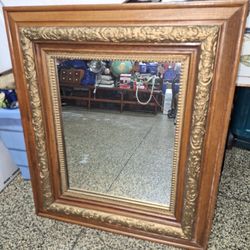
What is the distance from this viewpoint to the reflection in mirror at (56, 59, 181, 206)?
94cm

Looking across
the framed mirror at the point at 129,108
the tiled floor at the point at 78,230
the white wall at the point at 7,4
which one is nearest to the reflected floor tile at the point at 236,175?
the tiled floor at the point at 78,230

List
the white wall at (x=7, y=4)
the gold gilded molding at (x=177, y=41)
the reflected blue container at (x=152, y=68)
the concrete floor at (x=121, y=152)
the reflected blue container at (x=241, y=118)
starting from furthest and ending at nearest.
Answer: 1. the reflected blue container at (x=241, y=118)
2. the white wall at (x=7, y=4)
3. the concrete floor at (x=121, y=152)
4. the reflected blue container at (x=152, y=68)
5. the gold gilded molding at (x=177, y=41)

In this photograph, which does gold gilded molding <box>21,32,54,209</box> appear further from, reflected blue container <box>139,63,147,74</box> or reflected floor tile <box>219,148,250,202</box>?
reflected floor tile <box>219,148,250,202</box>

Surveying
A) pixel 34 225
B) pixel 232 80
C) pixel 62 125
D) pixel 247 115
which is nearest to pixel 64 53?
pixel 62 125

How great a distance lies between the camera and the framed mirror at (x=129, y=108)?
2.52ft

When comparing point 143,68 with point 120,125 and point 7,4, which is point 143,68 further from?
point 7,4

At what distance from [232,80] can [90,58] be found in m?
0.48

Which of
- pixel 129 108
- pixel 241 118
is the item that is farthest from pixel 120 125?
pixel 241 118

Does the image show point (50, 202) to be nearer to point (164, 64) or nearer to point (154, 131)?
point (154, 131)

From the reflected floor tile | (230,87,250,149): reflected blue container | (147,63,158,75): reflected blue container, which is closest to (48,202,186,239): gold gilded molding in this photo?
the reflected floor tile

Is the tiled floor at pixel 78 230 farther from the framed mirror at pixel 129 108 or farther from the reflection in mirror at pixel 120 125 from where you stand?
the reflection in mirror at pixel 120 125

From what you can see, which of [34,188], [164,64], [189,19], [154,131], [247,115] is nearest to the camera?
[189,19]

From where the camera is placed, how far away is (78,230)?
1.16m

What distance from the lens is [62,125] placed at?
106 centimetres
